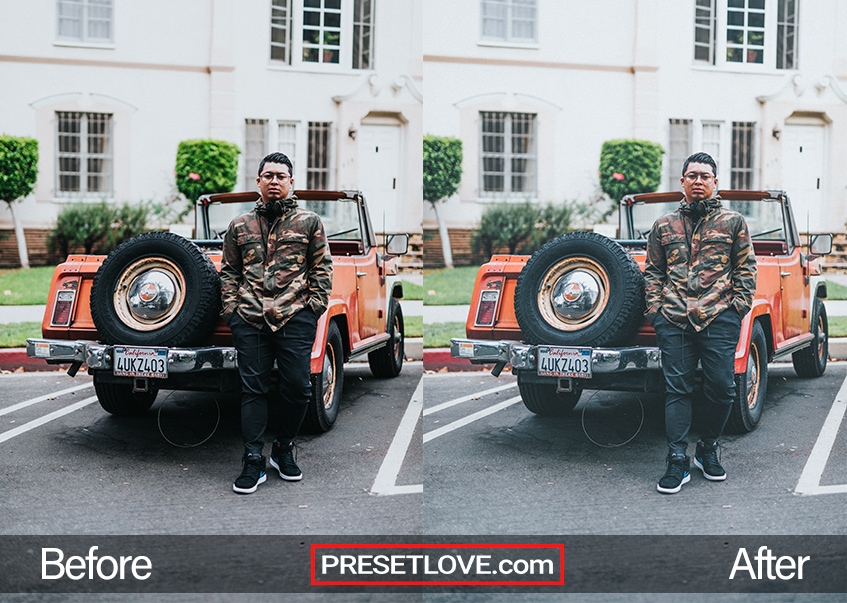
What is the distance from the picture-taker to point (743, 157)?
5.72 m

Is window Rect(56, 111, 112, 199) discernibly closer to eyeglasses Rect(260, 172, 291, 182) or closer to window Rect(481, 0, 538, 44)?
eyeglasses Rect(260, 172, 291, 182)

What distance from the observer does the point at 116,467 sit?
4238mm

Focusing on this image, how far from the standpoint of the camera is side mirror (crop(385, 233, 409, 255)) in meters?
5.76

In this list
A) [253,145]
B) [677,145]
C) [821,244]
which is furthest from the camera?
[677,145]

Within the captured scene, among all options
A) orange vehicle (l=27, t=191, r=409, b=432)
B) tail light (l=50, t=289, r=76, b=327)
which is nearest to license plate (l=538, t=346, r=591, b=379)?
orange vehicle (l=27, t=191, r=409, b=432)

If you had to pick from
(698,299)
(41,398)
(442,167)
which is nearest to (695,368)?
(698,299)

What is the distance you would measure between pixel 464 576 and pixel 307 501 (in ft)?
3.34

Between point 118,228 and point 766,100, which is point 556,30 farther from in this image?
point 118,228

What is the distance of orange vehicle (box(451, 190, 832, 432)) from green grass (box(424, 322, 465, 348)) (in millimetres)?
681

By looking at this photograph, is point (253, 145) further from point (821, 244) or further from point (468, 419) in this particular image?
point (821, 244)

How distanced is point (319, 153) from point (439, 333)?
150cm

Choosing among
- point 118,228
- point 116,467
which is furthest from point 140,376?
point 118,228

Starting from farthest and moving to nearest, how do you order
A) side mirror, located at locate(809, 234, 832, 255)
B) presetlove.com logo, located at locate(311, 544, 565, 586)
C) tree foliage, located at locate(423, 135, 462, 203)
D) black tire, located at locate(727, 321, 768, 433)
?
side mirror, located at locate(809, 234, 832, 255) → tree foliage, located at locate(423, 135, 462, 203) → black tire, located at locate(727, 321, 768, 433) → presetlove.com logo, located at locate(311, 544, 565, 586)

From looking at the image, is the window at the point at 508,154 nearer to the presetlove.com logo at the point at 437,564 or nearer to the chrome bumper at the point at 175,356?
the chrome bumper at the point at 175,356
